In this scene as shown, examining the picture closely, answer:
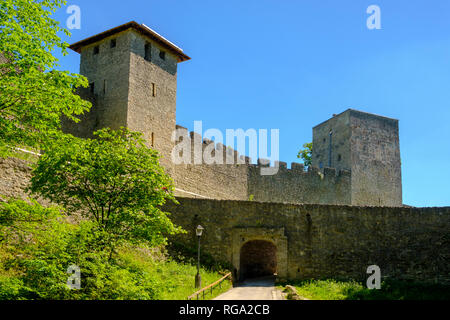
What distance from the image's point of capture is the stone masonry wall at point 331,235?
20781mm

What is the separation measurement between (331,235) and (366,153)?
17.9 meters

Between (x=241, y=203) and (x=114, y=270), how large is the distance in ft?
32.8

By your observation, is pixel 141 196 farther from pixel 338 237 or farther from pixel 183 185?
pixel 183 185

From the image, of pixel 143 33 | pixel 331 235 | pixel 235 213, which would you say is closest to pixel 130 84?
pixel 143 33

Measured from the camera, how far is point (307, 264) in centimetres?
2089

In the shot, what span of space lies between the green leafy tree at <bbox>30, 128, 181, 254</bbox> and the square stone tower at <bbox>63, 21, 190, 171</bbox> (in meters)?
8.74

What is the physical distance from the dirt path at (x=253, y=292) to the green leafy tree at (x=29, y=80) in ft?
25.7

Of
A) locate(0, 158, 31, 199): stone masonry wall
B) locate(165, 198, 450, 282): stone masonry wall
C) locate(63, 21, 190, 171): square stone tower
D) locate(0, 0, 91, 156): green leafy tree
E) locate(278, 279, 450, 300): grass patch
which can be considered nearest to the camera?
locate(0, 0, 91, 156): green leafy tree

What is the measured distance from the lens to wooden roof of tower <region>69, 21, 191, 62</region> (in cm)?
2283

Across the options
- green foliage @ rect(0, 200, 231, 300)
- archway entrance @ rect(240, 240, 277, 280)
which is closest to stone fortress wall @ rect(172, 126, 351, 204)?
archway entrance @ rect(240, 240, 277, 280)

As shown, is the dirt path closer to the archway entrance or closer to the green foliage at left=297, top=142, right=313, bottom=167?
the archway entrance

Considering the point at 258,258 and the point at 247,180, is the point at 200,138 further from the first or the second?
Result: the point at 258,258

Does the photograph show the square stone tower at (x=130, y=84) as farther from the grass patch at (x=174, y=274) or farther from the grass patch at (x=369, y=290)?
the grass patch at (x=369, y=290)
